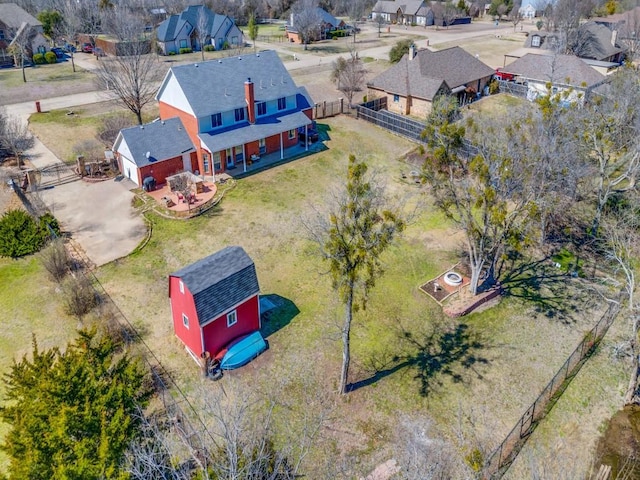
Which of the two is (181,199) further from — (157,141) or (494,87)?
(494,87)

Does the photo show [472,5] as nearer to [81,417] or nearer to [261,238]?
[261,238]

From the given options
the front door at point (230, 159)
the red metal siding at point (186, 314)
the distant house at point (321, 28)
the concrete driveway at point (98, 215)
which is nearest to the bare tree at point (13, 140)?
the concrete driveway at point (98, 215)

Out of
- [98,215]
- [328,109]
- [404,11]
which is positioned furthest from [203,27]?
[98,215]

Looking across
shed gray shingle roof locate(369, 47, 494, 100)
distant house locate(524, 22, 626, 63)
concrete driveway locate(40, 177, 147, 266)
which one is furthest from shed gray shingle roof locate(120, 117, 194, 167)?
distant house locate(524, 22, 626, 63)

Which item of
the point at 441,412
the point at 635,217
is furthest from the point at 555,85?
the point at 441,412

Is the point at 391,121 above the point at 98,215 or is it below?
above

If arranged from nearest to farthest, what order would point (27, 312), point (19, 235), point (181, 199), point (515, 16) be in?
1. point (27, 312)
2. point (19, 235)
3. point (181, 199)
4. point (515, 16)
